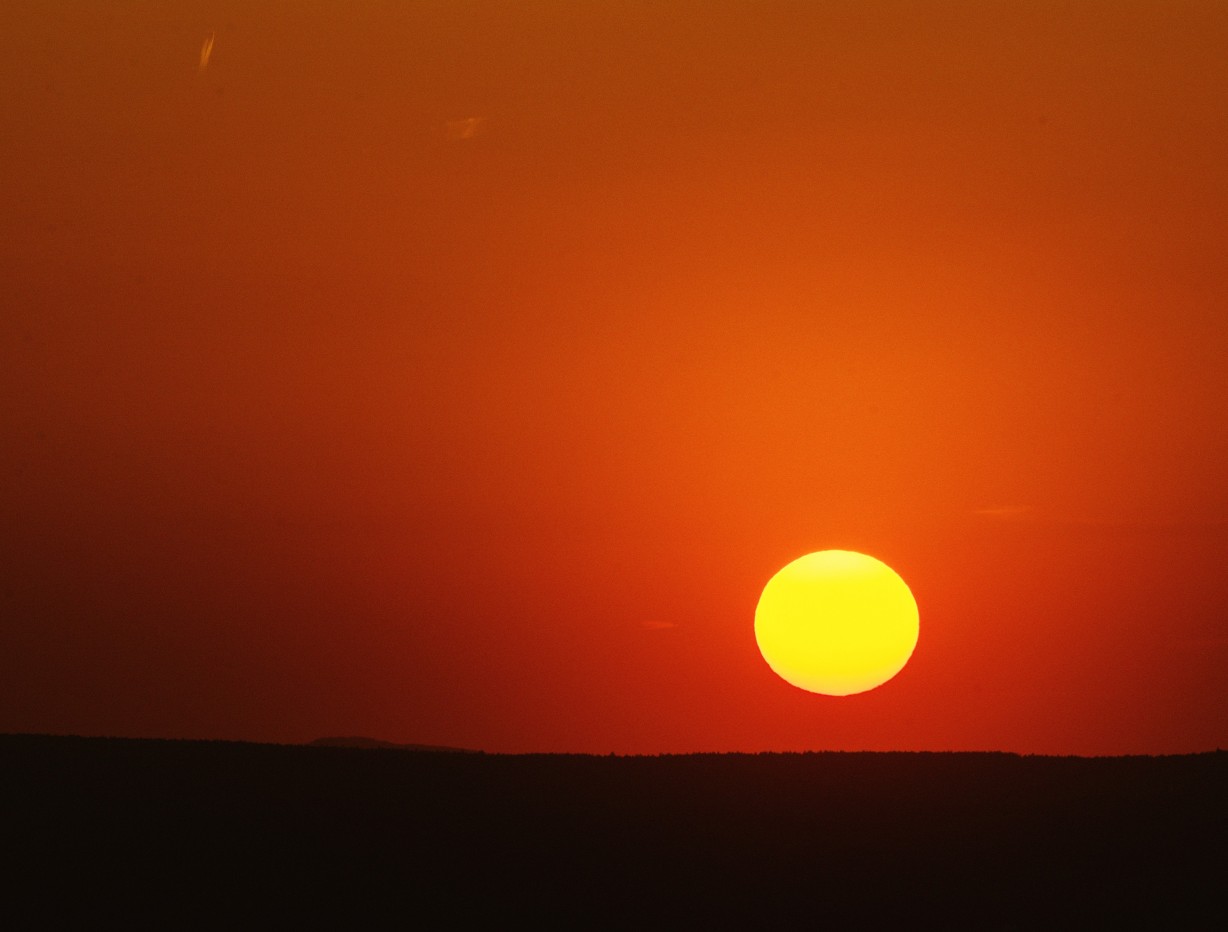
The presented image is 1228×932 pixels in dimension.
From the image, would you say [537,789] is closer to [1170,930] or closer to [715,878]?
[715,878]

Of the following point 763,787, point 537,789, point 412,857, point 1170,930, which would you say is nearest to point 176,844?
point 412,857

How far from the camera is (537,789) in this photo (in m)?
6.63

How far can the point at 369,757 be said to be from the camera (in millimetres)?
7219

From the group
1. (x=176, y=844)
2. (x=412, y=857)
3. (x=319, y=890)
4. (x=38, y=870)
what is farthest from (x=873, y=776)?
(x=38, y=870)

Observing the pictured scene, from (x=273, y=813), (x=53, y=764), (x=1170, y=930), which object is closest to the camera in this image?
(x=1170, y=930)

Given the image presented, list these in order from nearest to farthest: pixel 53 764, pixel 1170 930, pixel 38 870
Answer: pixel 1170 930 < pixel 38 870 < pixel 53 764

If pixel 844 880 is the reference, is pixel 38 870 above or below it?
below

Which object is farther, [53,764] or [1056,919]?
[53,764]

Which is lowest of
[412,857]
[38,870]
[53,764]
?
[38,870]

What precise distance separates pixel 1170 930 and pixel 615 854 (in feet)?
8.37

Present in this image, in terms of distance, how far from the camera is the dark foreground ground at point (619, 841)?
5602mm

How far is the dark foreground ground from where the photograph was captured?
5602 millimetres

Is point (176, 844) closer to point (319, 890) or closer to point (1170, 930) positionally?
point (319, 890)

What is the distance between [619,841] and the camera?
20.0 feet
